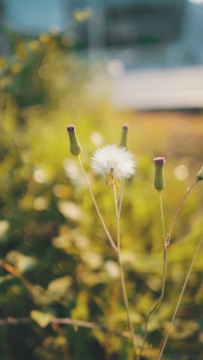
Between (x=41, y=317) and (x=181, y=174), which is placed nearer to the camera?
(x=41, y=317)

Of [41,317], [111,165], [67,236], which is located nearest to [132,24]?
[67,236]

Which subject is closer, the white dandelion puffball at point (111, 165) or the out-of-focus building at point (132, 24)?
the white dandelion puffball at point (111, 165)

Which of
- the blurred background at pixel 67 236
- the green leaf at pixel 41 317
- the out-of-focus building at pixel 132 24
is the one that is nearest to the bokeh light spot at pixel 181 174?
the blurred background at pixel 67 236

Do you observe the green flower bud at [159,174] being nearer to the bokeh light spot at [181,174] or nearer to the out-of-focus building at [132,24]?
the bokeh light spot at [181,174]

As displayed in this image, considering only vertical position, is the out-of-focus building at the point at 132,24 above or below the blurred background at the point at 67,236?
above

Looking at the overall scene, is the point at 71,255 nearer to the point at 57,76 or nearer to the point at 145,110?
the point at 57,76

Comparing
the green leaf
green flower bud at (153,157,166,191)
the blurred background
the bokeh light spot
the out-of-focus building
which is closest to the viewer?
green flower bud at (153,157,166,191)

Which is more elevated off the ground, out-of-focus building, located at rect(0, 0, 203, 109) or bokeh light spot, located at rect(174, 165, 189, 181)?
out-of-focus building, located at rect(0, 0, 203, 109)

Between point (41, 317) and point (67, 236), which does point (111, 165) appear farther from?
point (67, 236)

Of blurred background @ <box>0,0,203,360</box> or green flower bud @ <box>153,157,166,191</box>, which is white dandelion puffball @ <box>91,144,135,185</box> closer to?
green flower bud @ <box>153,157,166,191</box>

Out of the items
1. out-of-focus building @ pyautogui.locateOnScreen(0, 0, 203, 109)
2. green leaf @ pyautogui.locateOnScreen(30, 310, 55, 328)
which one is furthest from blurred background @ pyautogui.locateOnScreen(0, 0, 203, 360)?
out-of-focus building @ pyautogui.locateOnScreen(0, 0, 203, 109)

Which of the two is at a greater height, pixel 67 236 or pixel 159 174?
pixel 159 174

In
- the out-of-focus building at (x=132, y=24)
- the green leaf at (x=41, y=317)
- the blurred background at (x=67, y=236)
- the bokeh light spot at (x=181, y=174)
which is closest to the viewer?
the green leaf at (x=41, y=317)
